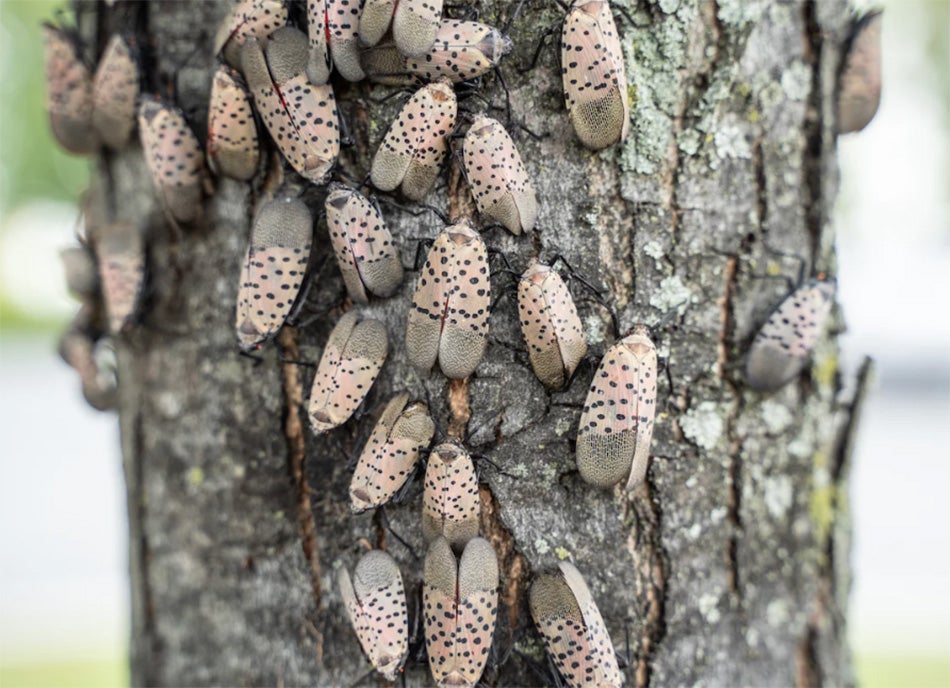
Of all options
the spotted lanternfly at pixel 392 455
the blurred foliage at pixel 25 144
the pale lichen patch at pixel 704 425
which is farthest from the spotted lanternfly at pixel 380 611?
the blurred foliage at pixel 25 144

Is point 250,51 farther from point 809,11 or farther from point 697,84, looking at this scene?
point 809,11

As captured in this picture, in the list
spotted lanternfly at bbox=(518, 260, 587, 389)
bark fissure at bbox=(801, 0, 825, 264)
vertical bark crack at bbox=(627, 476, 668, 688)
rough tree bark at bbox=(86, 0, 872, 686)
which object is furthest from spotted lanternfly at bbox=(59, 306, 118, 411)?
bark fissure at bbox=(801, 0, 825, 264)

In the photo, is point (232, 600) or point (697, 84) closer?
point (697, 84)

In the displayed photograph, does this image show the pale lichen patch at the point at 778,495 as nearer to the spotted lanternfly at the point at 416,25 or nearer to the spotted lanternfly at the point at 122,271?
the spotted lanternfly at the point at 416,25

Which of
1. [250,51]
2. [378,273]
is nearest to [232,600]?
[378,273]

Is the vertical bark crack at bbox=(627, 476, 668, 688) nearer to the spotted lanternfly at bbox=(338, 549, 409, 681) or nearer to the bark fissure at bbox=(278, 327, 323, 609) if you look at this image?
the spotted lanternfly at bbox=(338, 549, 409, 681)

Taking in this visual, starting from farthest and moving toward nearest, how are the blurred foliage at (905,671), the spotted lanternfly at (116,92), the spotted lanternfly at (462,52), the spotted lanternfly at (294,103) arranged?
the blurred foliage at (905,671), the spotted lanternfly at (116,92), the spotted lanternfly at (294,103), the spotted lanternfly at (462,52)

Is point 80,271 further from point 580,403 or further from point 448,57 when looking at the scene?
point 580,403
